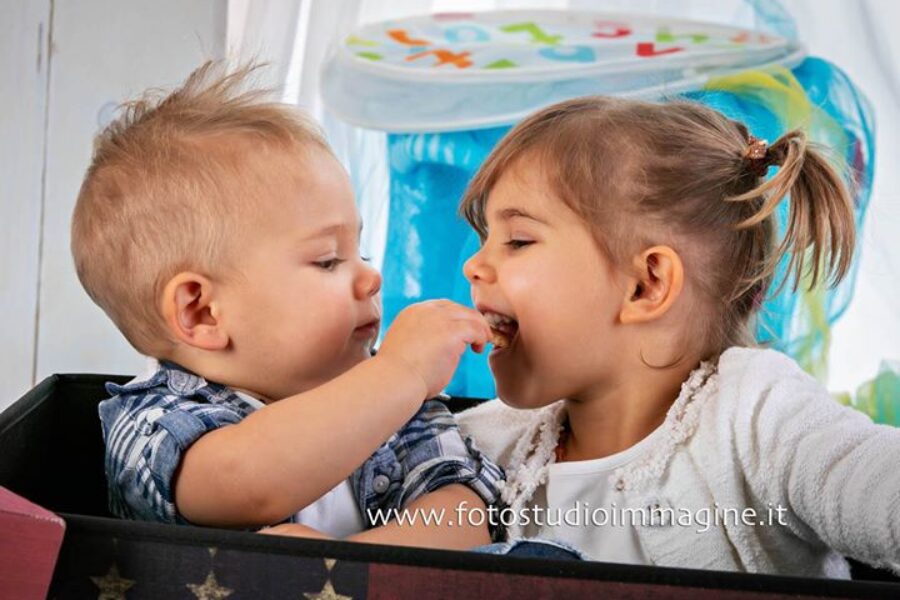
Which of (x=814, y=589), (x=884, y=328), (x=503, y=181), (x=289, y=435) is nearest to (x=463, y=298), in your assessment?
(x=884, y=328)

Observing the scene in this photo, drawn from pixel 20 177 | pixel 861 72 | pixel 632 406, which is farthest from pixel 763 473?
pixel 20 177

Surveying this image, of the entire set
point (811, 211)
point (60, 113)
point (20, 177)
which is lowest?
point (20, 177)

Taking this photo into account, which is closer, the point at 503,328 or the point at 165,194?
the point at 165,194

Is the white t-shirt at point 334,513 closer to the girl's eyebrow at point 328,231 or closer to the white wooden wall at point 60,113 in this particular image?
the girl's eyebrow at point 328,231

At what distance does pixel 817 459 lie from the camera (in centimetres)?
91

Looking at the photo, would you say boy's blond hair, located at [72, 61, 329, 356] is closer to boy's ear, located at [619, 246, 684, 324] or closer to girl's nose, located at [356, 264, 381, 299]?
girl's nose, located at [356, 264, 381, 299]

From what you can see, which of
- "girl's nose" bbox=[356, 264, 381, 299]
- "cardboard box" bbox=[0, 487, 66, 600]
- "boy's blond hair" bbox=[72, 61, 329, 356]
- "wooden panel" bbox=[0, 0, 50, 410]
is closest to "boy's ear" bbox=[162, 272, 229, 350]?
"boy's blond hair" bbox=[72, 61, 329, 356]

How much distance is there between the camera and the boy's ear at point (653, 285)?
1074 millimetres

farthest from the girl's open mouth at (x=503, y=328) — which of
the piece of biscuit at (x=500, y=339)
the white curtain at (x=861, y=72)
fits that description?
the white curtain at (x=861, y=72)

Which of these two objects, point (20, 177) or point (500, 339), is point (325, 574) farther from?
point (20, 177)

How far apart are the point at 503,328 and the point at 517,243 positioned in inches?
3.3

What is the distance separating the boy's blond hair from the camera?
3.31ft

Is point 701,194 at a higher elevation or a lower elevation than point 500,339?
higher

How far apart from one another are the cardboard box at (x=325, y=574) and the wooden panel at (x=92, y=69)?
1687mm
